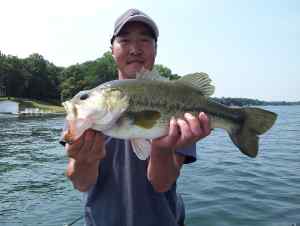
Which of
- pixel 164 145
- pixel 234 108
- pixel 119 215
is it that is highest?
pixel 234 108

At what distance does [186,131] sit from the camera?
11.2ft

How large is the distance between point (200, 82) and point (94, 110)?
1.08 metres

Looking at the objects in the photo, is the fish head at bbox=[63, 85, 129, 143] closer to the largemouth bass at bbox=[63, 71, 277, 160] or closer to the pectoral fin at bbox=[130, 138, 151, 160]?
the largemouth bass at bbox=[63, 71, 277, 160]

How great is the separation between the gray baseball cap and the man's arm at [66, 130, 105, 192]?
1.55m

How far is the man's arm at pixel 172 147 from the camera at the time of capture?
3.43 metres

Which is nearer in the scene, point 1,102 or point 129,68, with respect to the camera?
point 129,68

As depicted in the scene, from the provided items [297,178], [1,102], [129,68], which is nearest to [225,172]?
[297,178]

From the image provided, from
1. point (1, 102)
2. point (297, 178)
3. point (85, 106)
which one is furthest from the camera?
point (1, 102)

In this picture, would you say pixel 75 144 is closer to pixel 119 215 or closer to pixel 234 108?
pixel 119 215

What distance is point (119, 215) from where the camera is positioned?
12.9ft

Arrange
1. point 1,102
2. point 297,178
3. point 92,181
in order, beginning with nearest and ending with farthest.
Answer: point 92,181
point 297,178
point 1,102

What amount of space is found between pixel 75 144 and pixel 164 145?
84 centimetres

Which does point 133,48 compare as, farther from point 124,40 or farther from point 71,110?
point 71,110

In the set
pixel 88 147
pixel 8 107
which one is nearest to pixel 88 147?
pixel 88 147
